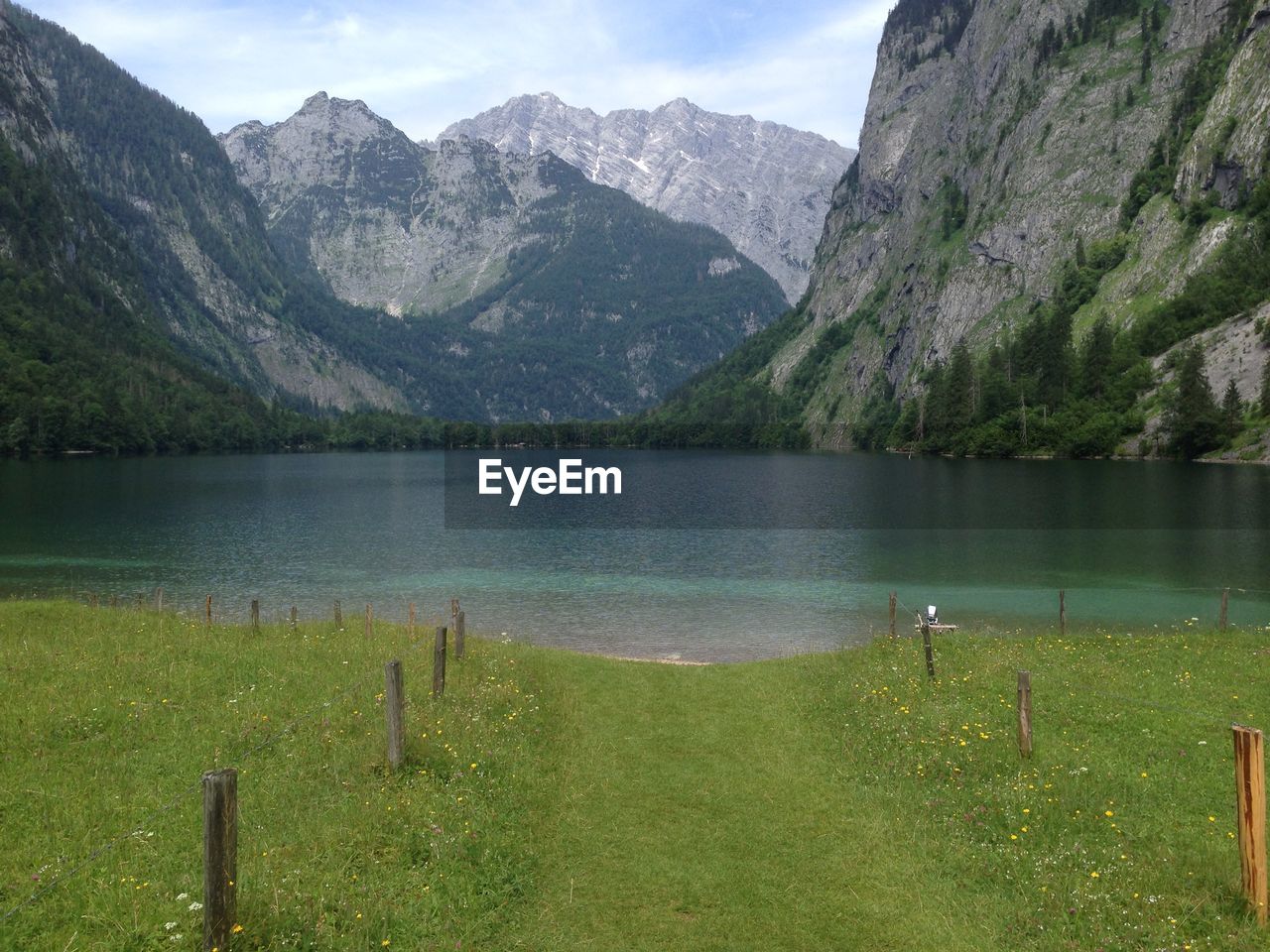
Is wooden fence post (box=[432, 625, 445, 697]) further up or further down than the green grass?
further up

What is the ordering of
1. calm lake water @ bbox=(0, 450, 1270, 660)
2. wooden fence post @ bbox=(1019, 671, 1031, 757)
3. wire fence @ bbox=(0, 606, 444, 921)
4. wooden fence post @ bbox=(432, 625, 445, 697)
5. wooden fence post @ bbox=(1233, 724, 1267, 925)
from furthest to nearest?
calm lake water @ bbox=(0, 450, 1270, 660) < wooden fence post @ bbox=(432, 625, 445, 697) < wooden fence post @ bbox=(1019, 671, 1031, 757) < wooden fence post @ bbox=(1233, 724, 1267, 925) < wire fence @ bbox=(0, 606, 444, 921)

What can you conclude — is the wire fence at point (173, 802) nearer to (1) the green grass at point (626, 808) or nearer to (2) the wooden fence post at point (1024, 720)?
(1) the green grass at point (626, 808)

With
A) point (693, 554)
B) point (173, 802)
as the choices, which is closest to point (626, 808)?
point (173, 802)

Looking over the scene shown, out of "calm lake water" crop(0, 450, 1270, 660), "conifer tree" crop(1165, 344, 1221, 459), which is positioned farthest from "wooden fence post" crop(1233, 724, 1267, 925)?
"conifer tree" crop(1165, 344, 1221, 459)

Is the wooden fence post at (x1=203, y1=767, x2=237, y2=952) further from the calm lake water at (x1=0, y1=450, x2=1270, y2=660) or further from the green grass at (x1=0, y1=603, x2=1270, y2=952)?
the calm lake water at (x1=0, y1=450, x2=1270, y2=660)

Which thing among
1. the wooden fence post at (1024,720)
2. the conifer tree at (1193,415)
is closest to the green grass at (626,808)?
the wooden fence post at (1024,720)

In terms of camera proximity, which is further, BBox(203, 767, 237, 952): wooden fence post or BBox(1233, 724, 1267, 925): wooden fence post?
BBox(1233, 724, 1267, 925): wooden fence post

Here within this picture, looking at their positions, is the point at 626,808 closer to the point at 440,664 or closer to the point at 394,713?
the point at 394,713
